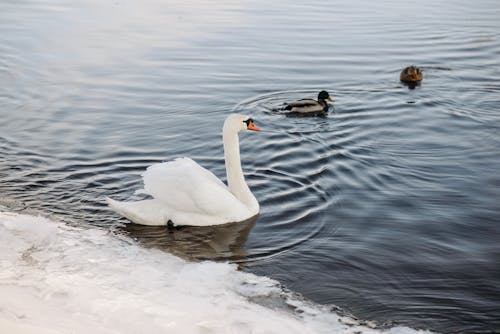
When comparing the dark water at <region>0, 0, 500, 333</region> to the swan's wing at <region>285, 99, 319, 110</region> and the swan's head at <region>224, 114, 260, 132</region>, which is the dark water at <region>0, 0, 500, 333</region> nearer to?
the swan's wing at <region>285, 99, 319, 110</region>

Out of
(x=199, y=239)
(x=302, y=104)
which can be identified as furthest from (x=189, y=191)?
(x=302, y=104)

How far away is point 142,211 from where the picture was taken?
30.5 ft

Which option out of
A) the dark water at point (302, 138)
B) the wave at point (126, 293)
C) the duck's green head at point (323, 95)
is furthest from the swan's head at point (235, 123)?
the duck's green head at point (323, 95)

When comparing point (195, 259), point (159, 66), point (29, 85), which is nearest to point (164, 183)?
point (195, 259)

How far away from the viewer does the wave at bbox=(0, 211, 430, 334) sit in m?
6.14

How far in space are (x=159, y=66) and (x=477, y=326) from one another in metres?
11.9

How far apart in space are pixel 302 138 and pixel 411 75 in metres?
4.15

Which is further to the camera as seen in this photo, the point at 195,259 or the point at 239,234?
the point at 239,234

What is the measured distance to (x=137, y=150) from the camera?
1187 cm

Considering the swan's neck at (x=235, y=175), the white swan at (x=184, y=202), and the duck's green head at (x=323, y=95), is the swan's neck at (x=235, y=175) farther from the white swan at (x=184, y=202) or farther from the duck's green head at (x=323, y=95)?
the duck's green head at (x=323, y=95)

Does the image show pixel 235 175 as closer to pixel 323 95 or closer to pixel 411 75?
pixel 323 95

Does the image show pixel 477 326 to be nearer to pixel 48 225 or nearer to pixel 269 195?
pixel 269 195

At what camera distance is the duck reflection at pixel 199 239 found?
8.54 metres

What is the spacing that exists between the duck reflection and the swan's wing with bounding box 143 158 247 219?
7.7 inches
